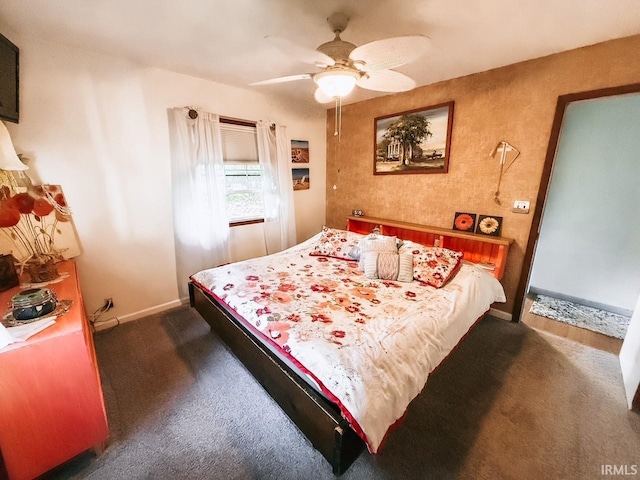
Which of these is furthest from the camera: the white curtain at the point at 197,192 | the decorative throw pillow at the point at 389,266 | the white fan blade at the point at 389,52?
the white curtain at the point at 197,192

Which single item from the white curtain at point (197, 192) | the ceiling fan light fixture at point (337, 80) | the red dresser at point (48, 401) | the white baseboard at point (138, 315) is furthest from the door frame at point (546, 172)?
the white baseboard at point (138, 315)

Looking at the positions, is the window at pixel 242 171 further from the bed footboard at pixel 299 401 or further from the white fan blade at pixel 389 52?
the white fan blade at pixel 389 52

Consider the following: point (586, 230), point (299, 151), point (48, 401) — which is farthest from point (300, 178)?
point (586, 230)

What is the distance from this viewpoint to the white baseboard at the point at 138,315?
7.75ft

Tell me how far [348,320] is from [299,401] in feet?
1.63

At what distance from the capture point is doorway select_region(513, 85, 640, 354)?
2.49m

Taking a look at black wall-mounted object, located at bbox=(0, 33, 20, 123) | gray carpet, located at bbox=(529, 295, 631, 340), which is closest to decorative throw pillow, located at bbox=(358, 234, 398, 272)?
gray carpet, located at bbox=(529, 295, 631, 340)

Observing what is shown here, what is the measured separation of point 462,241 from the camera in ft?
8.78

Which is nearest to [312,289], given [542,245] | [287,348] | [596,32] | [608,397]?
[287,348]

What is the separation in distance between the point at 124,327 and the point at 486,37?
3.79 metres

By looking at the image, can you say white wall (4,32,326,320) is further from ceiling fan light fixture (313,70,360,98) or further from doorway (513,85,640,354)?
doorway (513,85,640,354)

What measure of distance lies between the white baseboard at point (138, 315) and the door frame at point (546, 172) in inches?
135

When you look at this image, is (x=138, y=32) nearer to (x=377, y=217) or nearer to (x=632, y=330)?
(x=377, y=217)

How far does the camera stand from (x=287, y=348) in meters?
1.35
